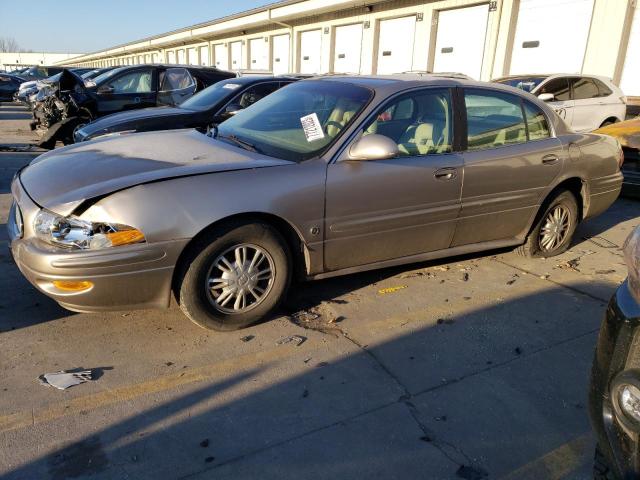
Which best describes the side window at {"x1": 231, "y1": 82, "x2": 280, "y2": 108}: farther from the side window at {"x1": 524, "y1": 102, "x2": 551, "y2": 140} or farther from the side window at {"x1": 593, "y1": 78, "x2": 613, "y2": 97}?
the side window at {"x1": 593, "y1": 78, "x2": 613, "y2": 97}

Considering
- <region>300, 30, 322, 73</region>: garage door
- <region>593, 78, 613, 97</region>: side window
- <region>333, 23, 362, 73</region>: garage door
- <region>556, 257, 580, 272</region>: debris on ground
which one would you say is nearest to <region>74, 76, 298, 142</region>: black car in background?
<region>556, 257, 580, 272</region>: debris on ground

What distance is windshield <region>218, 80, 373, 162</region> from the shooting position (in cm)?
363

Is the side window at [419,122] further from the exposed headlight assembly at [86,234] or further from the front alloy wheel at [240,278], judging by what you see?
the exposed headlight assembly at [86,234]

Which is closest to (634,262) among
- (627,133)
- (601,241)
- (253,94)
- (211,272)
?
(211,272)

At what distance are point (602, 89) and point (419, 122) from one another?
30.2ft

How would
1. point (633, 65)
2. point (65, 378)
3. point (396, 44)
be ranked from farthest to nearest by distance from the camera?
point (396, 44) < point (633, 65) < point (65, 378)

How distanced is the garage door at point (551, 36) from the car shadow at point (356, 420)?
13205 mm

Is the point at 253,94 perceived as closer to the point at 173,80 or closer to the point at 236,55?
the point at 173,80

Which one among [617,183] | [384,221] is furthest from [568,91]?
[384,221]

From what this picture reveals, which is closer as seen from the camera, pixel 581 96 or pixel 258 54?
pixel 581 96

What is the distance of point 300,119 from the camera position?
3936 millimetres

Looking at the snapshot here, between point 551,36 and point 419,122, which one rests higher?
point 551,36

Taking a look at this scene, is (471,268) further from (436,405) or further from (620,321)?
(620,321)

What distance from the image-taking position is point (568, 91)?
35.9 ft
